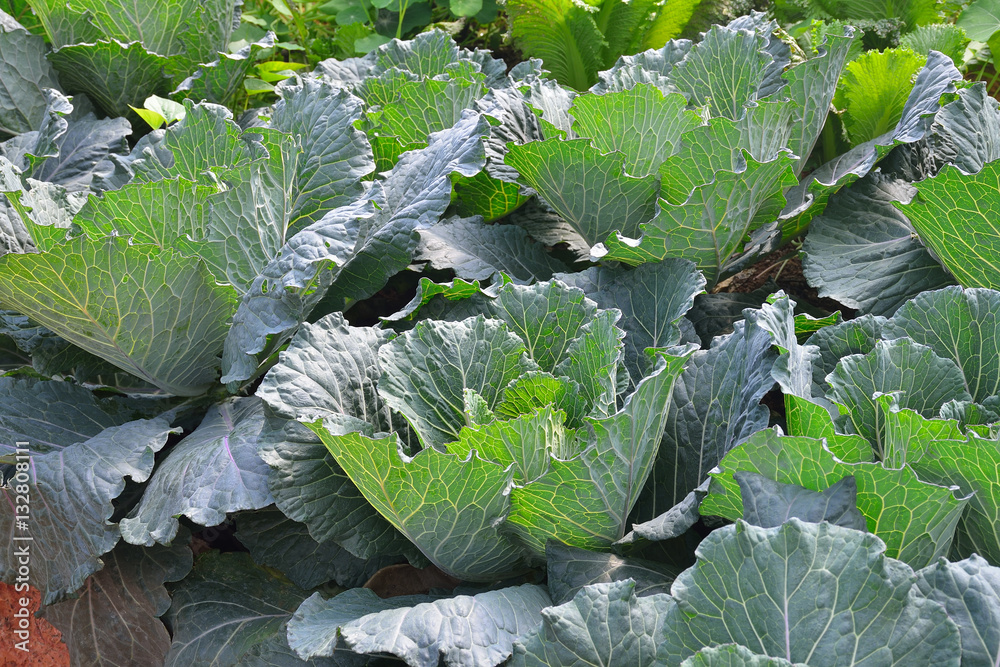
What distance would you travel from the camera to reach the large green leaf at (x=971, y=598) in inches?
40.9

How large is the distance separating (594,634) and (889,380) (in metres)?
0.71

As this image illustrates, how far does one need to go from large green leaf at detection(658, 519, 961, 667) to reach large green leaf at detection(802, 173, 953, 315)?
91 cm

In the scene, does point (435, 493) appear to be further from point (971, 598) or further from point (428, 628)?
point (971, 598)

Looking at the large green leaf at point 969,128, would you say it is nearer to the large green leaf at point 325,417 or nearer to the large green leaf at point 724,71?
the large green leaf at point 724,71

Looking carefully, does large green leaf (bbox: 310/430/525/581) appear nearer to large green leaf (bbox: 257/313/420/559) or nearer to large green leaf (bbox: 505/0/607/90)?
large green leaf (bbox: 257/313/420/559)

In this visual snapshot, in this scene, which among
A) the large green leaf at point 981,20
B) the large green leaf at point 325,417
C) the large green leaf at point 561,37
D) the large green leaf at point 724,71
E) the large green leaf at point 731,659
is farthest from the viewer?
the large green leaf at point 561,37

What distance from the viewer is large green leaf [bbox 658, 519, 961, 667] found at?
1.02m

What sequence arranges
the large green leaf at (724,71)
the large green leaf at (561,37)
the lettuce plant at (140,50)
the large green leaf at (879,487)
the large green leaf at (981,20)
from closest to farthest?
1. the large green leaf at (879,487)
2. the large green leaf at (724,71)
3. the lettuce plant at (140,50)
4. the large green leaf at (981,20)
5. the large green leaf at (561,37)

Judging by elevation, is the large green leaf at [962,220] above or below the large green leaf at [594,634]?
above

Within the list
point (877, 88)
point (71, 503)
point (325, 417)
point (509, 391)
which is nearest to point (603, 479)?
point (509, 391)

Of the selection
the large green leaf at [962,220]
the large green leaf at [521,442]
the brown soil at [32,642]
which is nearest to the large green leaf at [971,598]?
the large green leaf at [521,442]

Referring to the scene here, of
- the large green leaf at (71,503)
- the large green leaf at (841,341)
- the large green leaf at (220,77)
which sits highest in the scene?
the large green leaf at (220,77)

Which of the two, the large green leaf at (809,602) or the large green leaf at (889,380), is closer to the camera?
the large green leaf at (809,602)

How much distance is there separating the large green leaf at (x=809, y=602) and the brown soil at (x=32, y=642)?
4.65ft
